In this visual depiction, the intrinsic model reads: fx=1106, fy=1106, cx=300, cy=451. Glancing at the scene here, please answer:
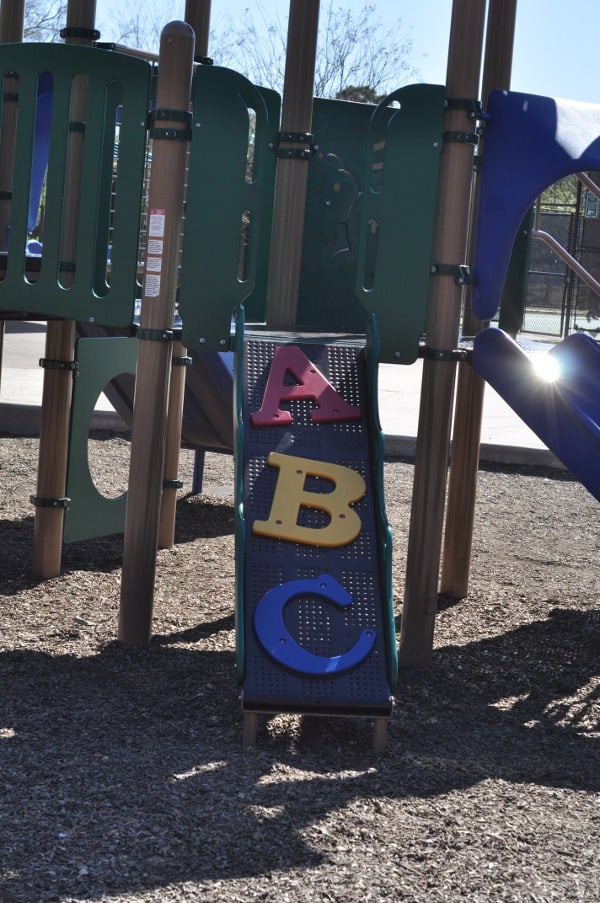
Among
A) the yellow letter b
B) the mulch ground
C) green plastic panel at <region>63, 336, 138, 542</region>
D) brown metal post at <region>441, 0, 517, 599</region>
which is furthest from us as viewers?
brown metal post at <region>441, 0, 517, 599</region>

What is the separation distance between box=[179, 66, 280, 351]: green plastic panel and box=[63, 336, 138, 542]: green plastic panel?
0.98 m

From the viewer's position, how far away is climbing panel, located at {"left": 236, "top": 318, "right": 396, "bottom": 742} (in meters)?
3.43

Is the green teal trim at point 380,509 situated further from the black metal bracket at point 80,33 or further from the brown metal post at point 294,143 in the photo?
the black metal bracket at point 80,33

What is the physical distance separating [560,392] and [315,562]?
41.9 inches

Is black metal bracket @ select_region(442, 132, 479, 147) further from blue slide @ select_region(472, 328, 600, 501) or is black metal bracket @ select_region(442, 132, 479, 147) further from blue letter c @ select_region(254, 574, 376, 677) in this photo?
blue letter c @ select_region(254, 574, 376, 677)

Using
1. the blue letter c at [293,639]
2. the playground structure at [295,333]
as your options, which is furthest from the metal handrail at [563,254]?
the blue letter c at [293,639]

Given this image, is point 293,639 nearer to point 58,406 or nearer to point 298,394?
point 298,394

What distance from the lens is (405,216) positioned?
4227 millimetres

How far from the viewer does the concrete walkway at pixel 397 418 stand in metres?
9.04

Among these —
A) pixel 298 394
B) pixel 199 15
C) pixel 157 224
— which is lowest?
pixel 298 394

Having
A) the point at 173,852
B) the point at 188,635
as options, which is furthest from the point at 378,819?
the point at 188,635

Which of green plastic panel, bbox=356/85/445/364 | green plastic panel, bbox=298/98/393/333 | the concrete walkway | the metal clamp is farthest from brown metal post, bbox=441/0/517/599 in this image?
the concrete walkway

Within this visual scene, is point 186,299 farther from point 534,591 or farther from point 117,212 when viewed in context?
point 534,591

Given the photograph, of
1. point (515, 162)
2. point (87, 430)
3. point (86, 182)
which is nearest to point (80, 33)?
point (86, 182)
